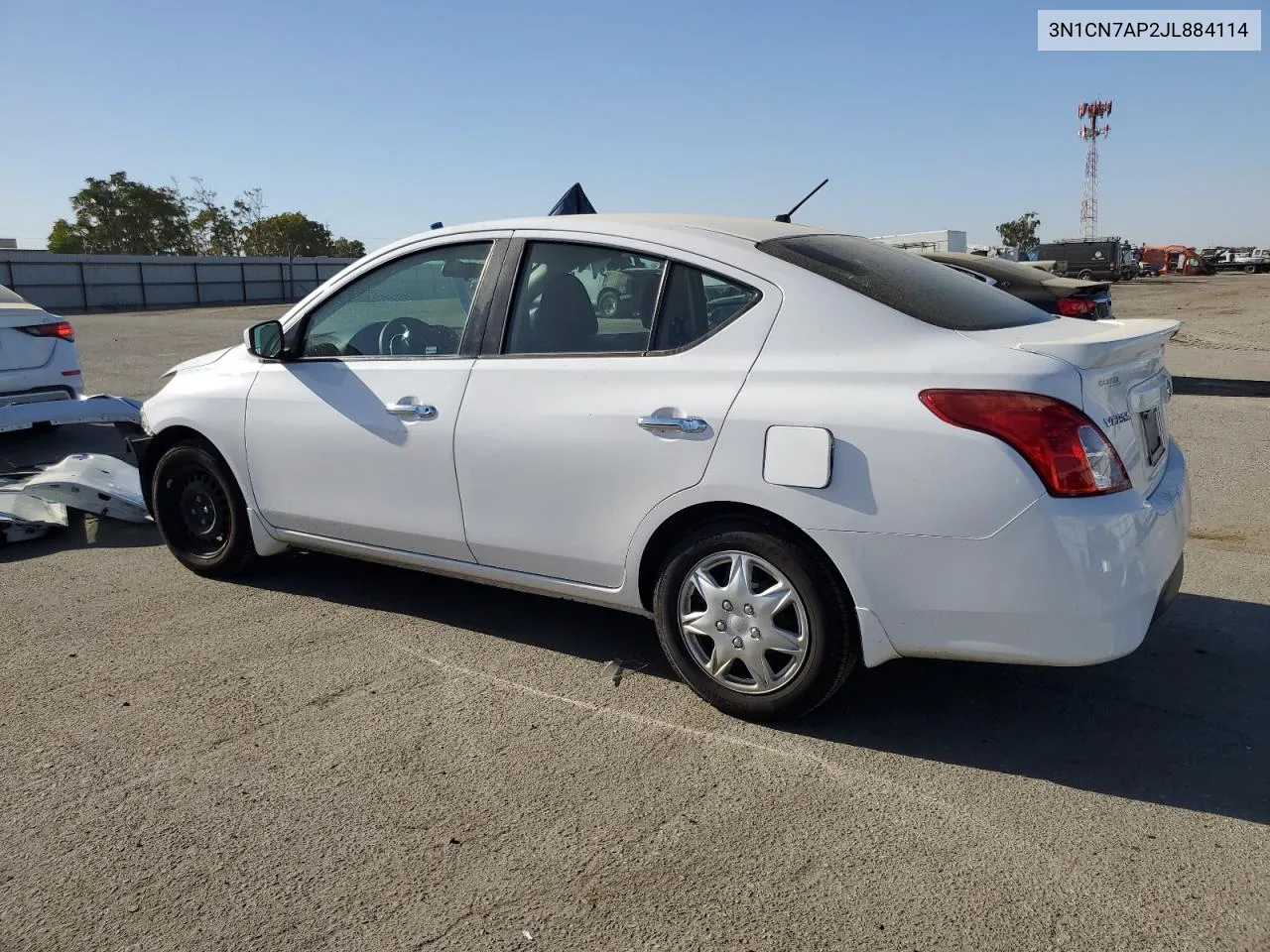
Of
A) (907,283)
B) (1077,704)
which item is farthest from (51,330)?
(1077,704)

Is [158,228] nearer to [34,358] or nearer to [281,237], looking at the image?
[281,237]

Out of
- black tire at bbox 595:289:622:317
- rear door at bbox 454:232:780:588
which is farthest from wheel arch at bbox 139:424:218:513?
black tire at bbox 595:289:622:317

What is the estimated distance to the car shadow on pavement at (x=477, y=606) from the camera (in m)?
4.40

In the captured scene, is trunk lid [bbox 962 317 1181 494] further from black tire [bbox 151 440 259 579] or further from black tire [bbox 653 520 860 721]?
black tire [bbox 151 440 259 579]

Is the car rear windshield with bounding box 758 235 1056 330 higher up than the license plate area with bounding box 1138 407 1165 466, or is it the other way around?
the car rear windshield with bounding box 758 235 1056 330

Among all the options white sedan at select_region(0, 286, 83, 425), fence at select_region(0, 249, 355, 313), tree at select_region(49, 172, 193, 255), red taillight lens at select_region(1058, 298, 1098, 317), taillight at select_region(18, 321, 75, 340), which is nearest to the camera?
white sedan at select_region(0, 286, 83, 425)

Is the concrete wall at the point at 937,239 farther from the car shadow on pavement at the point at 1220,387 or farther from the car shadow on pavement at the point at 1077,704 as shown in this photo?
the car shadow on pavement at the point at 1077,704

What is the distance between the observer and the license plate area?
11.6 ft

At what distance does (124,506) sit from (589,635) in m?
3.41

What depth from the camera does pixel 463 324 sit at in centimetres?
430

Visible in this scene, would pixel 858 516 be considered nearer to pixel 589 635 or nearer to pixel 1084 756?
pixel 1084 756

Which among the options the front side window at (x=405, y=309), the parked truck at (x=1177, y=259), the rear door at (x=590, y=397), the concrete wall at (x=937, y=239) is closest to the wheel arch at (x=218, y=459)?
the front side window at (x=405, y=309)

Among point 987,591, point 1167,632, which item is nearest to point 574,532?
point 987,591

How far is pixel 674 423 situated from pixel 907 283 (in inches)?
38.8
